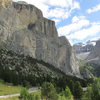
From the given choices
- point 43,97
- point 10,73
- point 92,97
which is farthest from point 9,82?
point 92,97

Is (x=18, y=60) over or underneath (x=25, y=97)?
over

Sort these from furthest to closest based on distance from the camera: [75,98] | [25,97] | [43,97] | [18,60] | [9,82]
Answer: [18,60]
[9,82]
[75,98]
[43,97]
[25,97]

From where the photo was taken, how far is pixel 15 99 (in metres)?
81.4

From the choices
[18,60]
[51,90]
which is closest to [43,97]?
[51,90]

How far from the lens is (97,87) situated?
88.9m

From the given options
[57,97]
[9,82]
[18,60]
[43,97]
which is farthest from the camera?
[18,60]

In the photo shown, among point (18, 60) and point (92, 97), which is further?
point (18, 60)

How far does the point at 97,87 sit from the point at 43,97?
65.5ft

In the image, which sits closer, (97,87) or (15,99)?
(15,99)

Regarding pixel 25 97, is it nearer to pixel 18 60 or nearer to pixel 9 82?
pixel 9 82

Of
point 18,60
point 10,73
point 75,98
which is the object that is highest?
point 18,60

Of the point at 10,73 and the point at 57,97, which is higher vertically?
the point at 10,73

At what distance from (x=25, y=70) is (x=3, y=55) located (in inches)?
825

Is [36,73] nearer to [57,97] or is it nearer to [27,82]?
[27,82]
